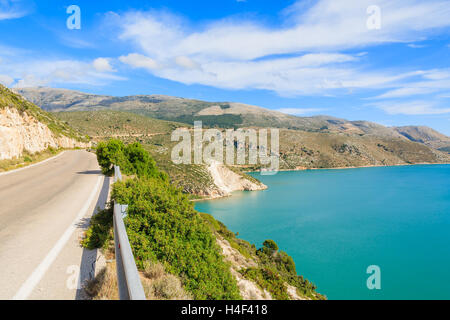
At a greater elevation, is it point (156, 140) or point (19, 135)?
point (156, 140)

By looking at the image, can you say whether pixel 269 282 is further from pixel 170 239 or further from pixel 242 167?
pixel 242 167

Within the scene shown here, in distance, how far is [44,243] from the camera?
5.30 m

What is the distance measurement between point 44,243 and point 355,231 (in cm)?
4403

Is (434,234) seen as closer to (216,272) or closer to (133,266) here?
(216,272)

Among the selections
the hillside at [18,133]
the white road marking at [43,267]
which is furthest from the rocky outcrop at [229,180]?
the white road marking at [43,267]

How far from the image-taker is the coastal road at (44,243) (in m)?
3.75

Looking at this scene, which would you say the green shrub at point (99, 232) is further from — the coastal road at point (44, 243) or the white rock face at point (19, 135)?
the white rock face at point (19, 135)

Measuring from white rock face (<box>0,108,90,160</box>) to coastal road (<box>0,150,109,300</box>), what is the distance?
1234 centimetres

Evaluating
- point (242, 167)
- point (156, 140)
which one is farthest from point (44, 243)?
point (242, 167)

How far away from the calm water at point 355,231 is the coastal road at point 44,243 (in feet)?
77.5

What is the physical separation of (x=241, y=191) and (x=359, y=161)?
314ft

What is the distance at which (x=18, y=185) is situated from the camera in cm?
1164

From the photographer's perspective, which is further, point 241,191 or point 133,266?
point 241,191

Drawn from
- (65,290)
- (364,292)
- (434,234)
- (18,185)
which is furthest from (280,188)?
(65,290)
